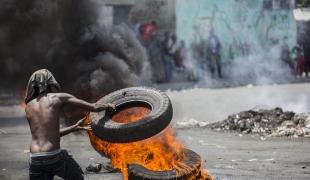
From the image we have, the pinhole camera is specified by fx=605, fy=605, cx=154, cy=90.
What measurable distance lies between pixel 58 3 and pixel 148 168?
6.71 metres

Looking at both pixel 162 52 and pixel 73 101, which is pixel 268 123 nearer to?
pixel 73 101

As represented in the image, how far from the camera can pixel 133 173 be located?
772 centimetres

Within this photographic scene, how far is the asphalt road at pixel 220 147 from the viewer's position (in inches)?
375

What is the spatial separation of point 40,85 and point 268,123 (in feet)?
28.8

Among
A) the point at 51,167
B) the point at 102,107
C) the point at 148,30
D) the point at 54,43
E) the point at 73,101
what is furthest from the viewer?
the point at 148,30

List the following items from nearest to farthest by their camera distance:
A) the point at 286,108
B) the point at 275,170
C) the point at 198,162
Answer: the point at 198,162 → the point at 275,170 → the point at 286,108

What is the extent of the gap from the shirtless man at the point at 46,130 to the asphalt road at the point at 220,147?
271cm

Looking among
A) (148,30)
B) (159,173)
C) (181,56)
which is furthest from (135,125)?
(181,56)

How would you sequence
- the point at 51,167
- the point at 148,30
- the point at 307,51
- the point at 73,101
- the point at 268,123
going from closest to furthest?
the point at 51,167 → the point at 73,101 → the point at 268,123 → the point at 148,30 → the point at 307,51

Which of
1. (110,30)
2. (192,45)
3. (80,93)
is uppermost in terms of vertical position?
(110,30)

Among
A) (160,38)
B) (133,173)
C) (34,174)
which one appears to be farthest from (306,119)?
(160,38)

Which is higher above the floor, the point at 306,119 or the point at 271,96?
the point at 306,119

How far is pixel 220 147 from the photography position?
12.1 m

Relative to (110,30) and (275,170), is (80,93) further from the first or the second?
(275,170)
